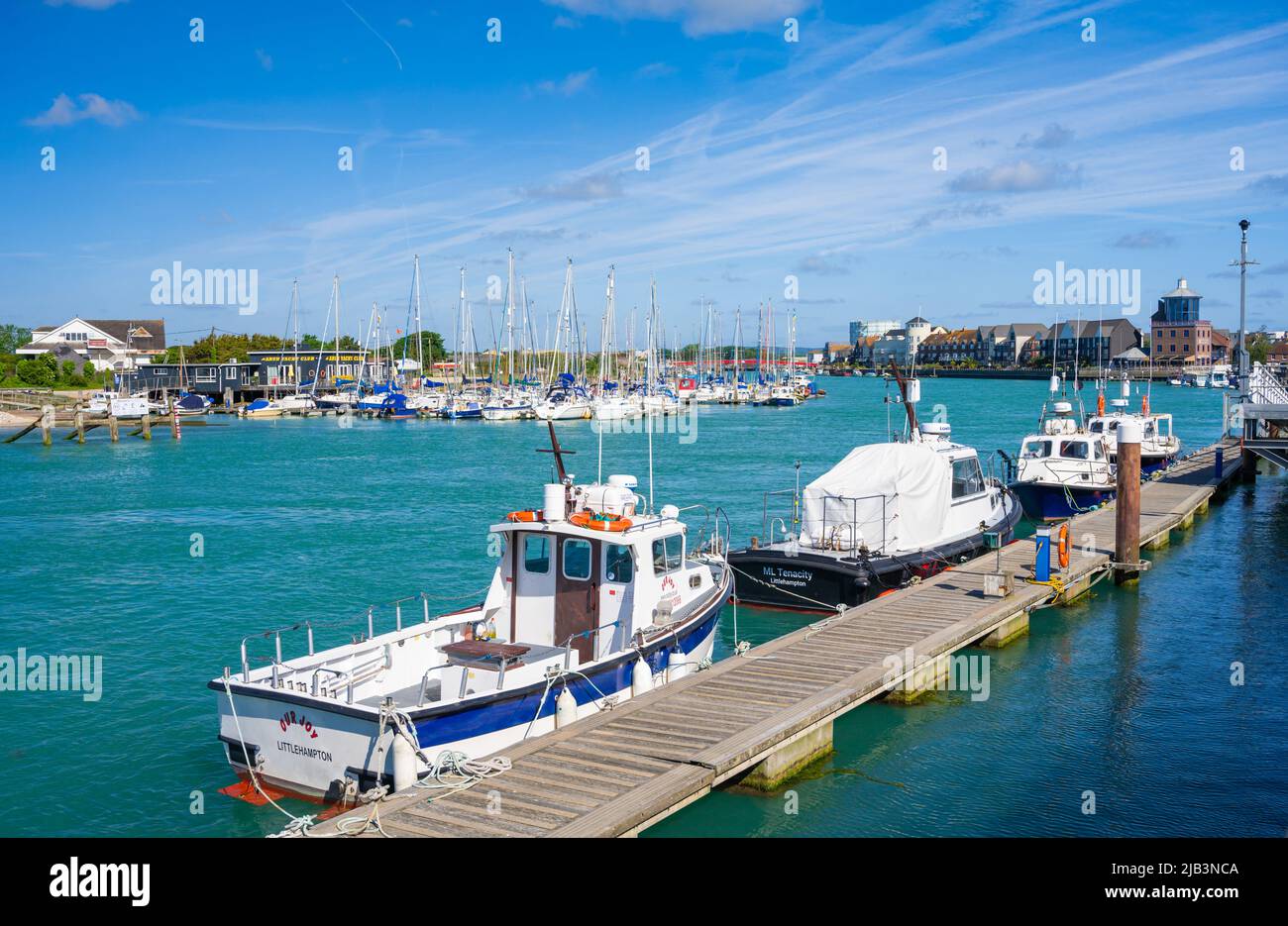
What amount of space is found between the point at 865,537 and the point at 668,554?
7.75m

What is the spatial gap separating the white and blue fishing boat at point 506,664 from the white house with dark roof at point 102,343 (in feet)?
385

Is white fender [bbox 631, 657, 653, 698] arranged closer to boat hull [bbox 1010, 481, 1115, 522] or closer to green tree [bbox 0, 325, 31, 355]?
boat hull [bbox 1010, 481, 1115, 522]

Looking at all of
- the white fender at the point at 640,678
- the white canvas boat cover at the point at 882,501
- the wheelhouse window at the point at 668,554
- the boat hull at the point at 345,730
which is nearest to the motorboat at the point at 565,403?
the white canvas boat cover at the point at 882,501

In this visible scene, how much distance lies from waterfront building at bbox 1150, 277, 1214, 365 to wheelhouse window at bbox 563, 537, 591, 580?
195974mm

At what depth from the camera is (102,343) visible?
441 feet

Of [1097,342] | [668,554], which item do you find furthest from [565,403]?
[1097,342]

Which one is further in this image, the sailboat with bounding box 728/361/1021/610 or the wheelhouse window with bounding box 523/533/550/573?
the sailboat with bounding box 728/361/1021/610

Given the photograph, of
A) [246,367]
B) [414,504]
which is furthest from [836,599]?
[246,367]

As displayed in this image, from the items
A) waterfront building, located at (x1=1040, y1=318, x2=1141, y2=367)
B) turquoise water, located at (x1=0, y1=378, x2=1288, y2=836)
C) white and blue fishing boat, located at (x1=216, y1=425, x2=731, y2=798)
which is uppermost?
waterfront building, located at (x1=1040, y1=318, x2=1141, y2=367)

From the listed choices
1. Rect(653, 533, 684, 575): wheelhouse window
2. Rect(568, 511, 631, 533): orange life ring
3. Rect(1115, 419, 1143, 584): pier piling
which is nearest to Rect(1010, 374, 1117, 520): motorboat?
Rect(1115, 419, 1143, 584): pier piling

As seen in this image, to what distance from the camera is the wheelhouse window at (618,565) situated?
16.4 meters

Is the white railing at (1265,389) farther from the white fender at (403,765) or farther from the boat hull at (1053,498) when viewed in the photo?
the white fender at (403,765)

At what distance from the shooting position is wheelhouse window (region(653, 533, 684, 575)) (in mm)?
17016

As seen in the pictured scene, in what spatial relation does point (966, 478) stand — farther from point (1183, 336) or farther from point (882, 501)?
point (1183, 336)
